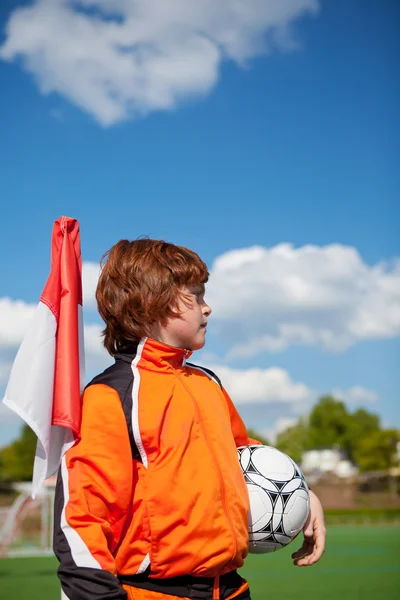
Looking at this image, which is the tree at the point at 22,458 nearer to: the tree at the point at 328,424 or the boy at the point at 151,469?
the tree at the point at 328,424

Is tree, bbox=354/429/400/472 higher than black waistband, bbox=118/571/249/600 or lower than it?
higher

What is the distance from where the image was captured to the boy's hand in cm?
282

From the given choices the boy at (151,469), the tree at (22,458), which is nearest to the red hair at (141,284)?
the boy at (151,469)

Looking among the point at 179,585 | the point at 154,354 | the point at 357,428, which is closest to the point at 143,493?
the point at 179,585

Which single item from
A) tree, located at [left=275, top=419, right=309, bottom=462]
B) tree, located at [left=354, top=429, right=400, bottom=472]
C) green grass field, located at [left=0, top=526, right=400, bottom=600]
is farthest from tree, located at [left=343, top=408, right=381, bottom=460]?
green grass field, located at [left=0, top=526, right=400, bottom=600]

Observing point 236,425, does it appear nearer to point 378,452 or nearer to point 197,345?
point 197,345

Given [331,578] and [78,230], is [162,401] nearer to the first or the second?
[78,230]

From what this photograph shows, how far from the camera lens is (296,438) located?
9281cm

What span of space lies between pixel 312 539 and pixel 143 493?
0.89 meters

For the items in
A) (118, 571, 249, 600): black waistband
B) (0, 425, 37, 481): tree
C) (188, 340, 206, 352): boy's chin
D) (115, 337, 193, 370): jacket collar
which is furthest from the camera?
(0, 425, 37, 481): tree

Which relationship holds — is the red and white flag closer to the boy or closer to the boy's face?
the boy

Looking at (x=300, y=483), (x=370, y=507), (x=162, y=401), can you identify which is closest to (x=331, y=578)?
(x=300, y=483)

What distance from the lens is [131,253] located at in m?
2.68

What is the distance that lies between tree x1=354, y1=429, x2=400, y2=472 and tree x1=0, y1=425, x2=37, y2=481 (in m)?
33.2
